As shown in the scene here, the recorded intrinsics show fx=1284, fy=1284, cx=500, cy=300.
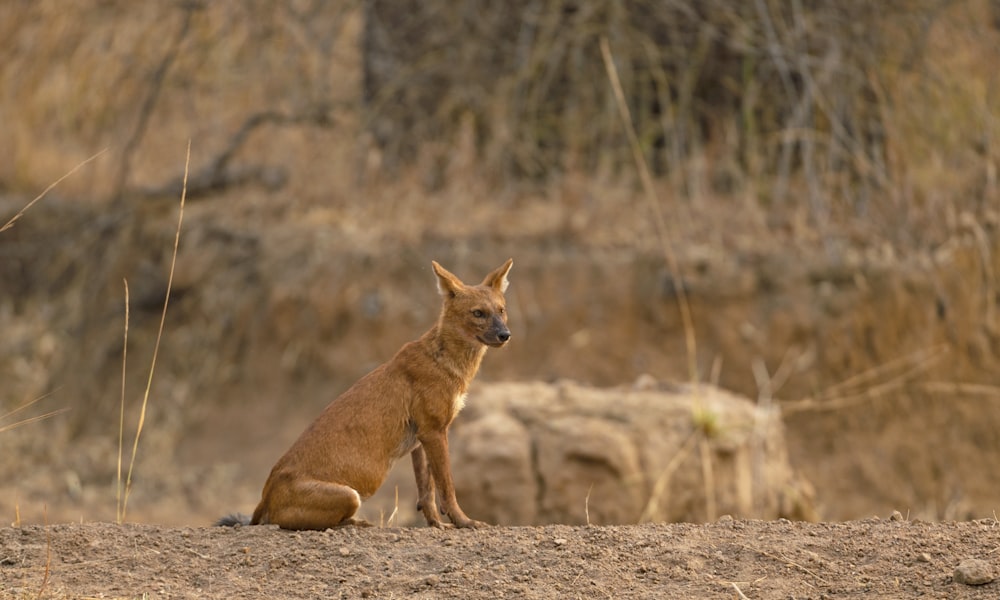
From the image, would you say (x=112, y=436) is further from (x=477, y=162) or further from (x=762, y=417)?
(x=762, y=417)

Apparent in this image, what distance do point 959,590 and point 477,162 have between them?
956cm

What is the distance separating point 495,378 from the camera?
492 inches

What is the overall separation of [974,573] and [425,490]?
2340 millimetres

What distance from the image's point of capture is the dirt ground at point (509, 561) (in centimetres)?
452

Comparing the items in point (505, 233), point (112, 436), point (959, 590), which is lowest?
point (959, 590)

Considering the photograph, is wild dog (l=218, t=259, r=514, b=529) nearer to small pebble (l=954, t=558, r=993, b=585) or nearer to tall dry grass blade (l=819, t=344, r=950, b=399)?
small pebble (l=954, t=558, r=993, b=585)

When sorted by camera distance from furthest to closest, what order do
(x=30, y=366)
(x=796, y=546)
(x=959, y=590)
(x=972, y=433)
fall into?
Answer: (x=30, y=366), (x=972, y=433), (x=796, y=546), (x=959, y=590)

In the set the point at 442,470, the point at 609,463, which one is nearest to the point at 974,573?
the point at 442,470

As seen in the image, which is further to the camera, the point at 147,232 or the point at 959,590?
the point at 147,232

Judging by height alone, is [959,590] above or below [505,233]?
below

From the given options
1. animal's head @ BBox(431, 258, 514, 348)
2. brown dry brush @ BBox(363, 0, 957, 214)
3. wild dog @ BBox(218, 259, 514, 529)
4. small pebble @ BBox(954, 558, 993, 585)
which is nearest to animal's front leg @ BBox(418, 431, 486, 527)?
wild dog @ BBox(218, 259, 514, 529)

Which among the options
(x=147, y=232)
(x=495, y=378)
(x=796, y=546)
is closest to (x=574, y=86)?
(x=495, y=378)

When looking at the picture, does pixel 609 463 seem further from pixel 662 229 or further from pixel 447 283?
pixel 447 283

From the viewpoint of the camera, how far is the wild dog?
5293 mm
